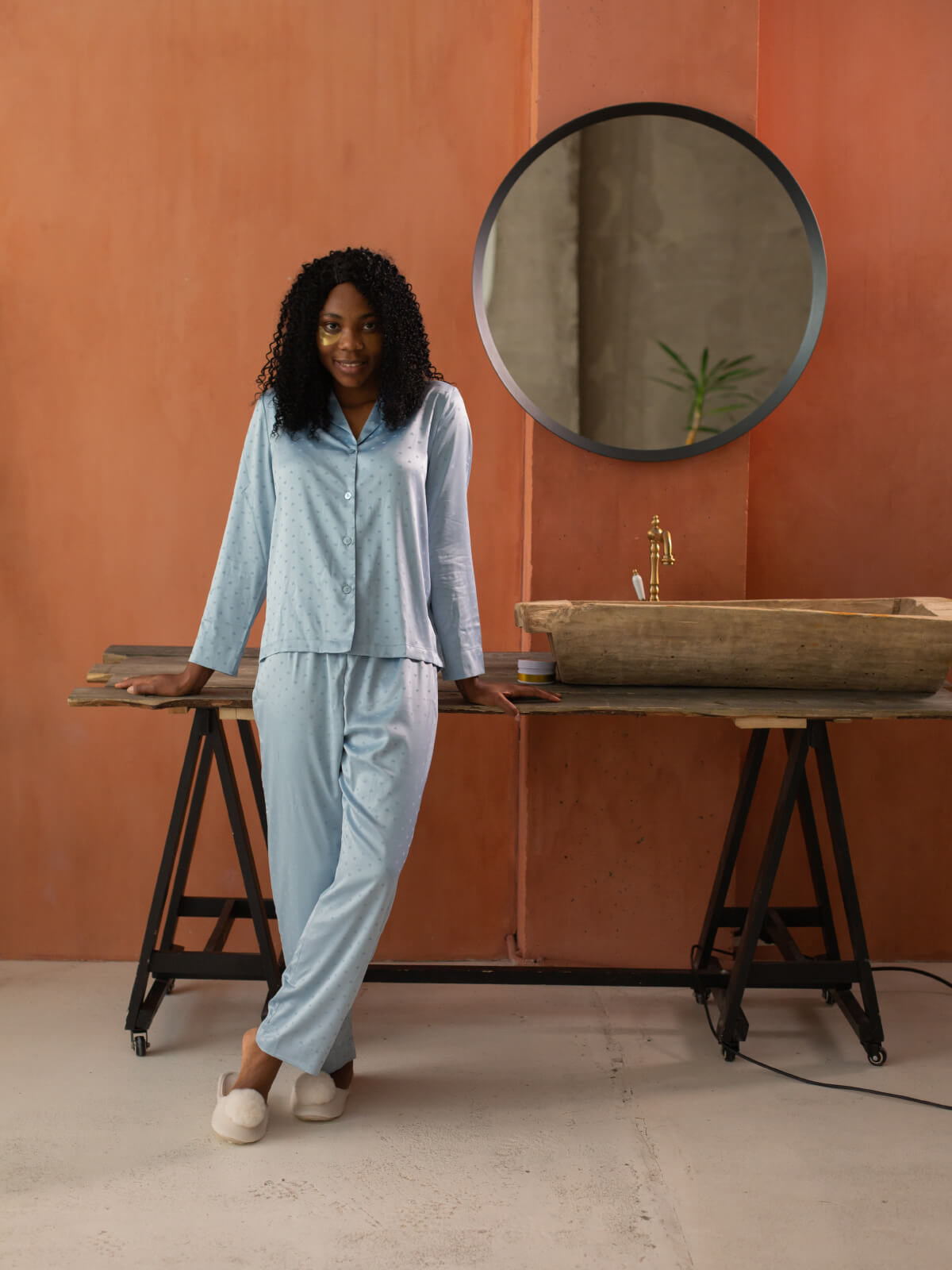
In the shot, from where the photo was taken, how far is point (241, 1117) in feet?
6.95

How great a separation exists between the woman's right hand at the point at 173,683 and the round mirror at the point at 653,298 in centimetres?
113

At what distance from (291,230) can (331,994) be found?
1.94 m

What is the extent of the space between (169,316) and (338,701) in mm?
1387

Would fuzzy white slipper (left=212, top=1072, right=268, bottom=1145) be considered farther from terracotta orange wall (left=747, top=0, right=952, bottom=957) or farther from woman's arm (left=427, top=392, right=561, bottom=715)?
terracotta orange wall (left=747, top=0, right=952, bottom=957)

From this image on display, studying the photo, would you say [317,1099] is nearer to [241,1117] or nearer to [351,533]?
[241,1117]

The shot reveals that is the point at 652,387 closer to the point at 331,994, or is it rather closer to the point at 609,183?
the point at 609,183

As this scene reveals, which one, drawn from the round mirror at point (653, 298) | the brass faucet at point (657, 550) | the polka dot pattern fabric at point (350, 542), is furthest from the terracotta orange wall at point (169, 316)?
the polka dot pattern fabric at point (350, 542)

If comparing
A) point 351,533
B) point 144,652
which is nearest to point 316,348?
point 351,533

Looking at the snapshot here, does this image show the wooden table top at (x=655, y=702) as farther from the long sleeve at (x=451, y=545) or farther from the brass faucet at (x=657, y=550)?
the brass faucet at (x=657, y=550)

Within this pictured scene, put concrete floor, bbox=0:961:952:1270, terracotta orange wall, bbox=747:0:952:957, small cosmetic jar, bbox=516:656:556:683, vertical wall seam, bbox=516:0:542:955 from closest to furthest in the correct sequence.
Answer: concrete floor, bbox=0:961:952:1270
small cosmetic jar, bbox=516:656:556:683
vertical wall seam, bbox=516:0:542:955
terracotta orange wall, bbox=747:0:952:957

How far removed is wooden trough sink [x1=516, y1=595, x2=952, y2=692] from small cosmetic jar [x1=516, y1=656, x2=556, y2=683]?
6 cm

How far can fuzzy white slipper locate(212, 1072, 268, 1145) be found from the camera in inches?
83.4

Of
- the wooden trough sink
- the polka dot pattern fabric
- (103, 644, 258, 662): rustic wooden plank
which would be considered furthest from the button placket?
(103, 644, 258, 662): rustic wooden plank

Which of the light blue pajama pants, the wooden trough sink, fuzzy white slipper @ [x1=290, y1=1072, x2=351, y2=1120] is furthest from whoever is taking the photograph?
the wooden trough sink
